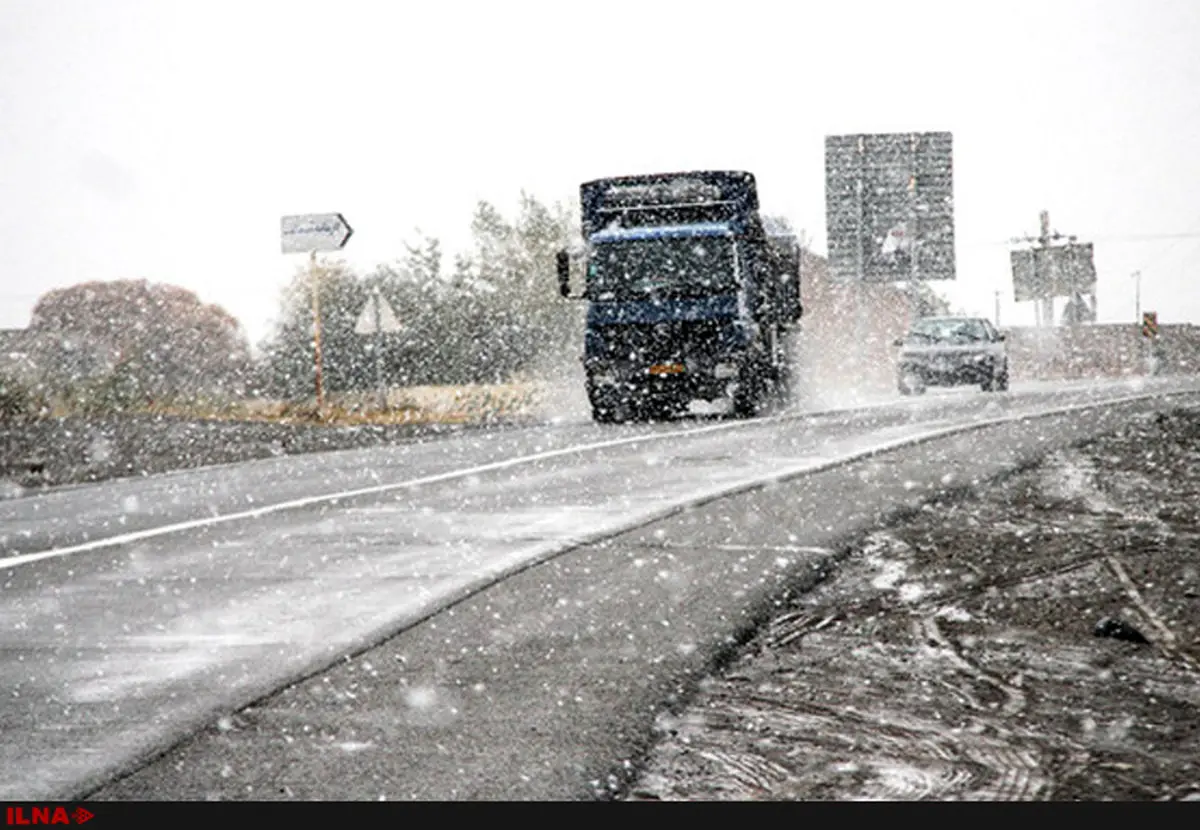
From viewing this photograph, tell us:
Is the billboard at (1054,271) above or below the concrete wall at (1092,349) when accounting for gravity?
above

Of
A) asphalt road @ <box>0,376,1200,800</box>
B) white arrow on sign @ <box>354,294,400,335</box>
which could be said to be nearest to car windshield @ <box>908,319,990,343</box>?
white arrow on sign @ <box>354,294,400,335</box>

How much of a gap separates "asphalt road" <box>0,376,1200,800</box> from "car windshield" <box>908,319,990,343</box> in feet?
64.4

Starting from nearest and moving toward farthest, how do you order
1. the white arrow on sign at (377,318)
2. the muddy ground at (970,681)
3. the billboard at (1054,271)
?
the muddy ground at (970,681) < the white arrow on sign at (377,318) < the billboard at (1054,271)

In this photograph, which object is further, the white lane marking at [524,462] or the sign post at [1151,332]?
the sign post at [1151,332]

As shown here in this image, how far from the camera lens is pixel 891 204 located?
67250 mm

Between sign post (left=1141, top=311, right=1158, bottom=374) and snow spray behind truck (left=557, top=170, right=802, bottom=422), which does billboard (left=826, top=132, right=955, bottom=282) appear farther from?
snow spray behind truck (left=557, top=170, right=802, bottom=422)

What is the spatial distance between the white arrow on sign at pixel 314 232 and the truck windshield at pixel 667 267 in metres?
7.85

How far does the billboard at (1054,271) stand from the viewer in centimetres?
9594

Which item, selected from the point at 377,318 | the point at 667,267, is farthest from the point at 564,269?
the point at 377,318

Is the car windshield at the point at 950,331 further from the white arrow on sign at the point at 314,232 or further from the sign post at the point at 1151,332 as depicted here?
the sign post at the point at 1151,332

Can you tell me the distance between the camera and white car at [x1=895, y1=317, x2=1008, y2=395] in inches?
1366

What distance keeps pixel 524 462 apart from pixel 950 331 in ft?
67.4

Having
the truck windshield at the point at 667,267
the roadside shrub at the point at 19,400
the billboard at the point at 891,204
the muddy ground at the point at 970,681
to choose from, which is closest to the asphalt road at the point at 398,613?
the muddy ground at the point at 970,681
